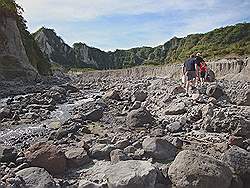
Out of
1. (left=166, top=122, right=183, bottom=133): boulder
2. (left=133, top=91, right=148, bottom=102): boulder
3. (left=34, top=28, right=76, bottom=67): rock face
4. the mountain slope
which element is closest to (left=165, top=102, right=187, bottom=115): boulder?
(left=166, top=122, right=183, bottom=133): boulder

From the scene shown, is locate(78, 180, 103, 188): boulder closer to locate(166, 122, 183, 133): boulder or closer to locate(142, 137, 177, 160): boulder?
locate(142, 137, 177, 160): boulder

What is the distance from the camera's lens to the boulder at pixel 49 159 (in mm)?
8586

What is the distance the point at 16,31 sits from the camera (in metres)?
45.1

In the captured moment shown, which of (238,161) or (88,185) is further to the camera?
(238,161)

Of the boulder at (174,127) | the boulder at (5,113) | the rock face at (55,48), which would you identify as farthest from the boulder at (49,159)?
the rock face at (55,48)

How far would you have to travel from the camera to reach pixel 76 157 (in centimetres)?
926

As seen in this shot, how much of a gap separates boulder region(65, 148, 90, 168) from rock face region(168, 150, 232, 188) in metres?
2.18

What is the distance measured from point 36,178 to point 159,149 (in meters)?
3.09

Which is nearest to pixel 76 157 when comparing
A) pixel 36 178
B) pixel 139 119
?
pixel 36 178

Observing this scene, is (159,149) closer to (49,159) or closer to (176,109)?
(49,159)

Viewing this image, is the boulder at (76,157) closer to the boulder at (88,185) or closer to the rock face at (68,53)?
the boulder at (88,185)

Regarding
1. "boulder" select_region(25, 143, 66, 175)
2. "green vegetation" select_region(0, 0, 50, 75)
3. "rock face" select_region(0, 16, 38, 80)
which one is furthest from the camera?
"green vegetation" select_region(0, 0, 50, 75)

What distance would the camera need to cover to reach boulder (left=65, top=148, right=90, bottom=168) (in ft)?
29.8

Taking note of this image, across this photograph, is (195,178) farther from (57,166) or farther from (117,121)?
(117,121)
